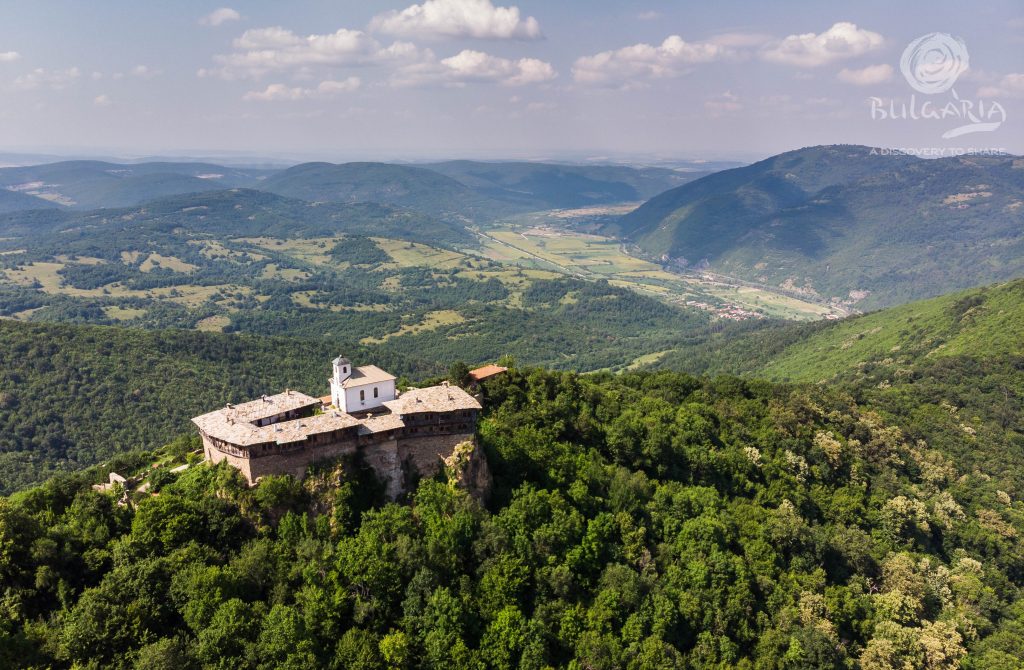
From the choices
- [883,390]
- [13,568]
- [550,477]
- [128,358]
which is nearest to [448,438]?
[550,477]

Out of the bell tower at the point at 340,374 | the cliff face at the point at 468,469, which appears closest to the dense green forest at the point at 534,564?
the cliff face at the point at 468,469

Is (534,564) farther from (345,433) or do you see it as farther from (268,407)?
(268,407)

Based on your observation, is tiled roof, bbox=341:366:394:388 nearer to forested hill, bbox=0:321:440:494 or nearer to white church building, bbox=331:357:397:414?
white church building, bbox=331:357:397:414

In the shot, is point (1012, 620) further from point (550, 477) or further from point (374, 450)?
point (374, 450)

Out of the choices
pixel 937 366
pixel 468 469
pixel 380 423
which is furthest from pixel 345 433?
pixel 937 366

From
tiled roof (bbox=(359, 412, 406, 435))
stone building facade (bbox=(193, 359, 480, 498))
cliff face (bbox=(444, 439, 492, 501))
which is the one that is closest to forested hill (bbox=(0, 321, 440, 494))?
stone building facade (bbox=(193, 359, 480, 498))

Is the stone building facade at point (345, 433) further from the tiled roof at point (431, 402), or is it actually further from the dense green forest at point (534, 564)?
the dense green forest at point (534, 564)

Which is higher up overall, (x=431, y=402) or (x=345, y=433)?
(x=431, y=402)
